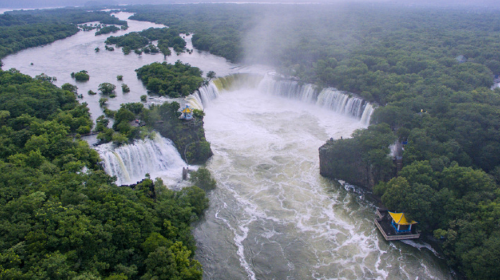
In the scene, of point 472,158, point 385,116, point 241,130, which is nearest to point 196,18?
point 241,130

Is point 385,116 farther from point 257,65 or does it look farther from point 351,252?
point 257,65

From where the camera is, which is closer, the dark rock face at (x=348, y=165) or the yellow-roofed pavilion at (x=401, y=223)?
the yellow-roofed pavilion at (x=401, y=223)

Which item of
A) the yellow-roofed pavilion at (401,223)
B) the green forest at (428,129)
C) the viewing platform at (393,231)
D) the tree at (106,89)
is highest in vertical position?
the green forest at (428,129)

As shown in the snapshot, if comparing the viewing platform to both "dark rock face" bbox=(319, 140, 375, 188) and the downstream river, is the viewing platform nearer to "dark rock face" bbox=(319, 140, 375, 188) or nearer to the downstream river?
the downstream river

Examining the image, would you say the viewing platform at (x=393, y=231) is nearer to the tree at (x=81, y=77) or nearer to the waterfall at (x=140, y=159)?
the waterfall at (x=140, y=159)

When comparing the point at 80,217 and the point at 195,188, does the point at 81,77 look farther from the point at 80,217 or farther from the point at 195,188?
the point at 80,217

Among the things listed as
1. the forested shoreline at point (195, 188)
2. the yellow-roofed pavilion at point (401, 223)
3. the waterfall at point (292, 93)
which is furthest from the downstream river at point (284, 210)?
the forested shoreline at point (195, 188)
